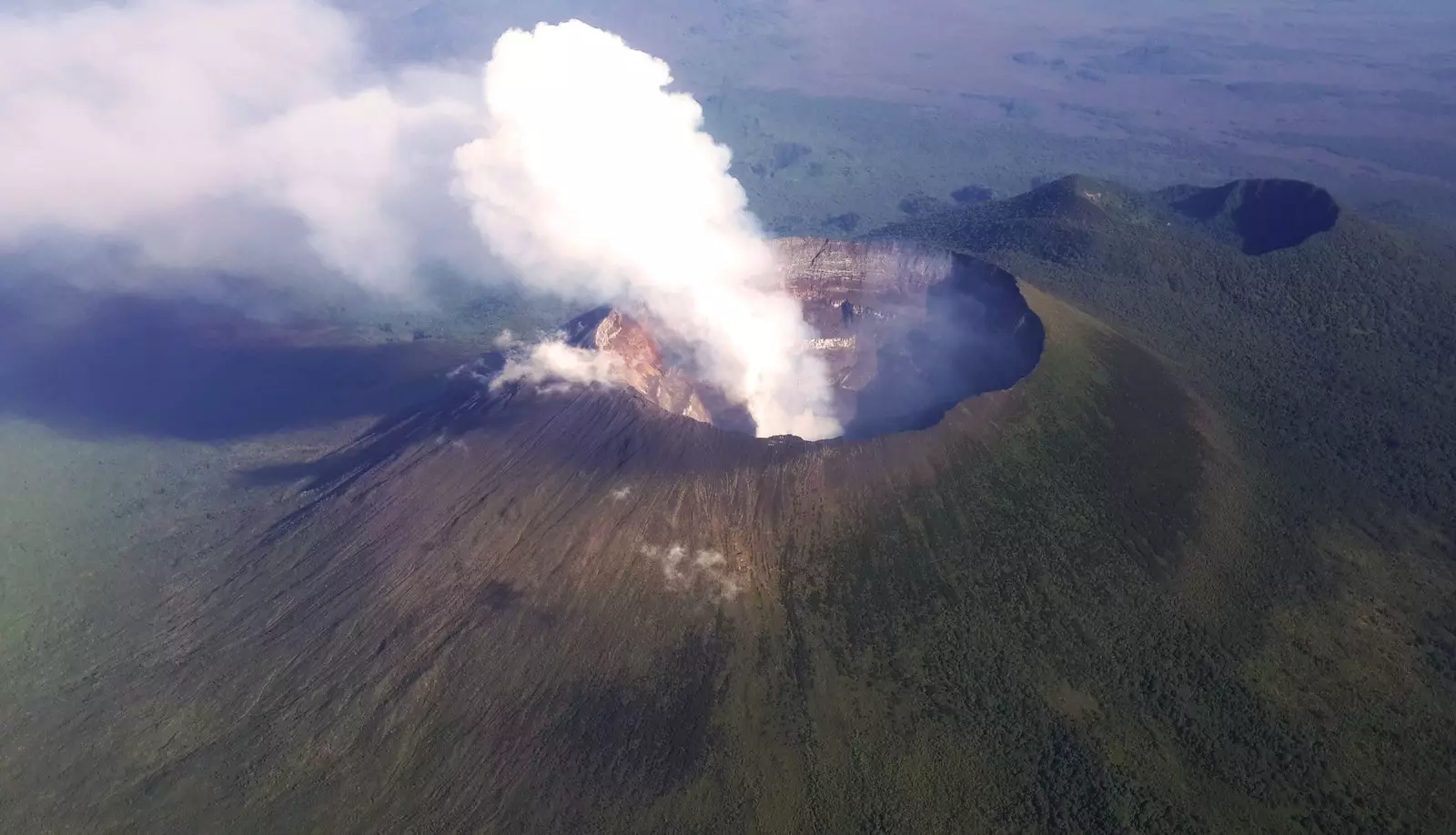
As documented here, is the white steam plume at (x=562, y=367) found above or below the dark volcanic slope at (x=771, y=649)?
above

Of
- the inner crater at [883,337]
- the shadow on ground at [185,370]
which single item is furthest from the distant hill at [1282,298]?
the shadow on ground at [185,370]

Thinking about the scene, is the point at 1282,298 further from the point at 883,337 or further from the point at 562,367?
the point at 562,367

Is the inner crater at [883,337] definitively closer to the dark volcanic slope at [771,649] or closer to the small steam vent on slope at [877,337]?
the small steam vent on slope at [877,337]

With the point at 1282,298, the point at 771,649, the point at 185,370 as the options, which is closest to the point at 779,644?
the point at 771,649

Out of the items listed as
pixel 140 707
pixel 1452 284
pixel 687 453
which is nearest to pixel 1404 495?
pixel 1452 284

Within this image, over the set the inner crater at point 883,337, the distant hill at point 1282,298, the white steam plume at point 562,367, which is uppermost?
the white steam plume at point 562,367

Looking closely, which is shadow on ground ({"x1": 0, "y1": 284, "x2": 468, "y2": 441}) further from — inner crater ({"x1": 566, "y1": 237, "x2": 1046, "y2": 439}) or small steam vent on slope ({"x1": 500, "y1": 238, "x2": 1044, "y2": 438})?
inner crater ({"x1": 566, "y1": 237, "x2": 1046, "y2": 439})

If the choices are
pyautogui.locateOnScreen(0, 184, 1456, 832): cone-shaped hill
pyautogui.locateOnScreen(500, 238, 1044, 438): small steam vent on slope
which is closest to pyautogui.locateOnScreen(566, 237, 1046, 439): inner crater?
pyautogui.locateOnScreen(500, 238, 1044, 438): small steam vent on slope
